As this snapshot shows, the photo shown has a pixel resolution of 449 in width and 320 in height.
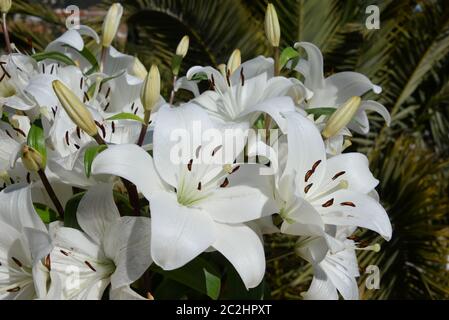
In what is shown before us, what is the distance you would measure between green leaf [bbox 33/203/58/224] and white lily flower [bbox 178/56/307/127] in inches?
8.2

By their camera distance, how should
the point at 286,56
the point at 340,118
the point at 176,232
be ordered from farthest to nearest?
the point at 286,56, the point at 340,118, the point at 176,232

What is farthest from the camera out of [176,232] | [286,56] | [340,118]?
[286,56]

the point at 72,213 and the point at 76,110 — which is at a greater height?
the point at 76,110

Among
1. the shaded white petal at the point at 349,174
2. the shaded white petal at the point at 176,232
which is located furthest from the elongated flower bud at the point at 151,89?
the shaded white petal at the point at 349,174

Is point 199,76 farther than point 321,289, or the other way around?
point 199,76

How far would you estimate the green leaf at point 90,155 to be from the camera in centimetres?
50

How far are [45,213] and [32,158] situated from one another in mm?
81

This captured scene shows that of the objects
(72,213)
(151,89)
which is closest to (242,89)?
(151,89)

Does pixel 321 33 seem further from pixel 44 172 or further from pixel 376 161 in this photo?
pixel 44 172

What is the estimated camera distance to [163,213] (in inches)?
19.0

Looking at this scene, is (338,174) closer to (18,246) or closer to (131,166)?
(131,166)

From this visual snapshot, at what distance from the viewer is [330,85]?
754 millimetres

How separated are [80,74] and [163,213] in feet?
0.91

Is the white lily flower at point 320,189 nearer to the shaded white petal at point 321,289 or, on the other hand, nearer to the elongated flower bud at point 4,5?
the shaded white petal at point 321,289
